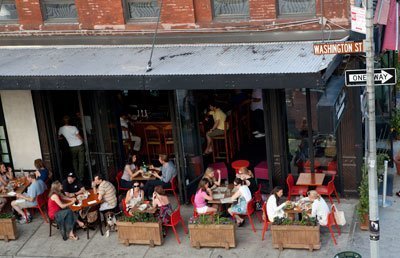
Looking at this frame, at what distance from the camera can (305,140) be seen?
1673 centimetres

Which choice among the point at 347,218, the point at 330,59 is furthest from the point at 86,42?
the point at 347,218

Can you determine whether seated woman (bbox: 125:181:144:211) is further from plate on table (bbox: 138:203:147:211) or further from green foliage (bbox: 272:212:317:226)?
green foliage (bbox: 272:212:317:226)

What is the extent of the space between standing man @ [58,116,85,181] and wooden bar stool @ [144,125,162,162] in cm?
171

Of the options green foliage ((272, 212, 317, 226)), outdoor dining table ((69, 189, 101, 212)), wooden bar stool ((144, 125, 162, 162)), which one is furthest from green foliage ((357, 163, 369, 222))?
wooden bar stool ((144, 125, 162, 162))

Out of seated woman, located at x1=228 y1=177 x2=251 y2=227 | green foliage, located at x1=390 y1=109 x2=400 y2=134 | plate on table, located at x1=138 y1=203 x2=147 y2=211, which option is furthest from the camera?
green foliage, located at x1=390 y1=109 x2=400 y2=134

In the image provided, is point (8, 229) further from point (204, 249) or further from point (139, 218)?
point (204, 249)

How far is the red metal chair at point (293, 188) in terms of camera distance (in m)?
16.3

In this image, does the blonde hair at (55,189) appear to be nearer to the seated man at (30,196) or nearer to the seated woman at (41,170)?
the seated man at (30,196)

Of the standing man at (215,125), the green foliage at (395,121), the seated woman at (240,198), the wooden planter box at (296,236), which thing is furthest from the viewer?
the green foliage at (395,121)

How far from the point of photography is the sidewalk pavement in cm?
1450


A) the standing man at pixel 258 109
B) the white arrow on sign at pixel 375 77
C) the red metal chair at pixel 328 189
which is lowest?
the red metal chair at pixel 328 189

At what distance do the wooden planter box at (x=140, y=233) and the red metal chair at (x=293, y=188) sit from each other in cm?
319

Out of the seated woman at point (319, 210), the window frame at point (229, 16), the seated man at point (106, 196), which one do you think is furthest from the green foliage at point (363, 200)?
the seated man at point (106, 196)

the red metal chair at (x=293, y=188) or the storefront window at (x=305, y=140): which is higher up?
the storefront window at (x=305, y=140)
